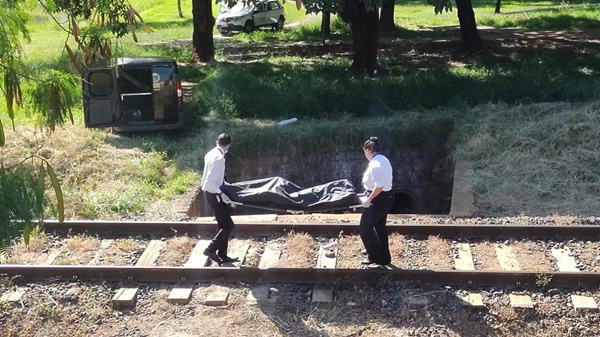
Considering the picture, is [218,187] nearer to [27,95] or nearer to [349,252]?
[349,252]

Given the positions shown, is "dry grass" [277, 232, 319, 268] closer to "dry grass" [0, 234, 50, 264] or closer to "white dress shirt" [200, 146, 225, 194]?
"white dress shirt" [200, 146, 225, 194]

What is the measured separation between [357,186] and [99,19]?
30.1ft

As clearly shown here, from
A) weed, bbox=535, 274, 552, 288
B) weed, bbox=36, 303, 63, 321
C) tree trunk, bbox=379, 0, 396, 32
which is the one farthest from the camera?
tree trunk, bbox=379, 0, 396, 32

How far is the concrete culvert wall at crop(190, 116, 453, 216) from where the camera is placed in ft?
44.2

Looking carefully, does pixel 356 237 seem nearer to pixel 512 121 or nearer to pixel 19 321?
pixel 19 321

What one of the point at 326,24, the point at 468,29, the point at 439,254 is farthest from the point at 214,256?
the point at 326,24

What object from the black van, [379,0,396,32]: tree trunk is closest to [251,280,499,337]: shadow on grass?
the black van

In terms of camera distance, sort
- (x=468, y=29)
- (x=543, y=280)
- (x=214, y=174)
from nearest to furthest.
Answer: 1. (x=543, y=280)
2. (x=214, y=174)
3. (x=468, y=29)

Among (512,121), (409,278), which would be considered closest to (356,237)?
(409,278)

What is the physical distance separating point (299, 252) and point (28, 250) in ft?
11.4

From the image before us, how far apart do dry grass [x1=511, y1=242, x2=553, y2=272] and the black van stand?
784 cm

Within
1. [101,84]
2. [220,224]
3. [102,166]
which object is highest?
[101,84]

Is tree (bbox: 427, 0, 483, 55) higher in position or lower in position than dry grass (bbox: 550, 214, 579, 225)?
higher

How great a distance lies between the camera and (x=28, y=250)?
894 cm
